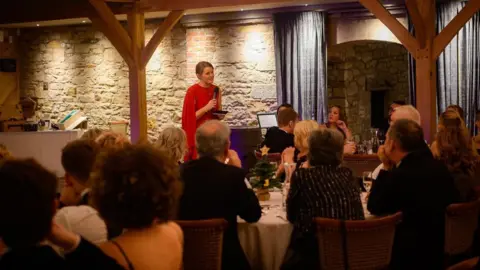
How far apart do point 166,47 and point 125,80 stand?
1.00 meters

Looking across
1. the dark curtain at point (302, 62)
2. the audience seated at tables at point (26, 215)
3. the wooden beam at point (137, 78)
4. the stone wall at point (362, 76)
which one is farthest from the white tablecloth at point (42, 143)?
the audience seated at tables at point (26, 215)

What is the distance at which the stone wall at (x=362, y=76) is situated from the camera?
1073 cm

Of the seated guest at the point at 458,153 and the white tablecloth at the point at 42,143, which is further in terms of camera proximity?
the white tablecloth at the point at 42,143

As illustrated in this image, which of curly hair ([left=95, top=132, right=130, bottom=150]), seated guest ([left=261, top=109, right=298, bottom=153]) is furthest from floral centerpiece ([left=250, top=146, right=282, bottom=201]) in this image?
seated guest ([left=261, top=109, right=298, bottom=153])

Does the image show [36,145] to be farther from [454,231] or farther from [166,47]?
[454,231]

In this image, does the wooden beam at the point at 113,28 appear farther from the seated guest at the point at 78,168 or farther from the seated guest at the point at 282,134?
the seated guest at the point at 78,168

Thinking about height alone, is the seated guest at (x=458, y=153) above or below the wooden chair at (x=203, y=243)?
above

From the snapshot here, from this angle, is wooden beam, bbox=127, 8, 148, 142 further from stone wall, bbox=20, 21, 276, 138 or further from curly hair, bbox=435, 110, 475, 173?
curly hair, bbox=435, 110, 475, 173

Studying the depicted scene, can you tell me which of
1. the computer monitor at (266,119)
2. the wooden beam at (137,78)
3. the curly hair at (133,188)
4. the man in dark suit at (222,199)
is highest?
the wooden beam at (137,78)

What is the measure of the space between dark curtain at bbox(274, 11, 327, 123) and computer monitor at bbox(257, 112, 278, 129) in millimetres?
386

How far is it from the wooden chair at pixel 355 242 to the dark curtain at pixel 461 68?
6.31 metres

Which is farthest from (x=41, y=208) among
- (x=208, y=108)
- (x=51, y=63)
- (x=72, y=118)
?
(x=51, y=63)

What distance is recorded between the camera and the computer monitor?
31.7 ft

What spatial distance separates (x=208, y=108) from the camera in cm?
786
